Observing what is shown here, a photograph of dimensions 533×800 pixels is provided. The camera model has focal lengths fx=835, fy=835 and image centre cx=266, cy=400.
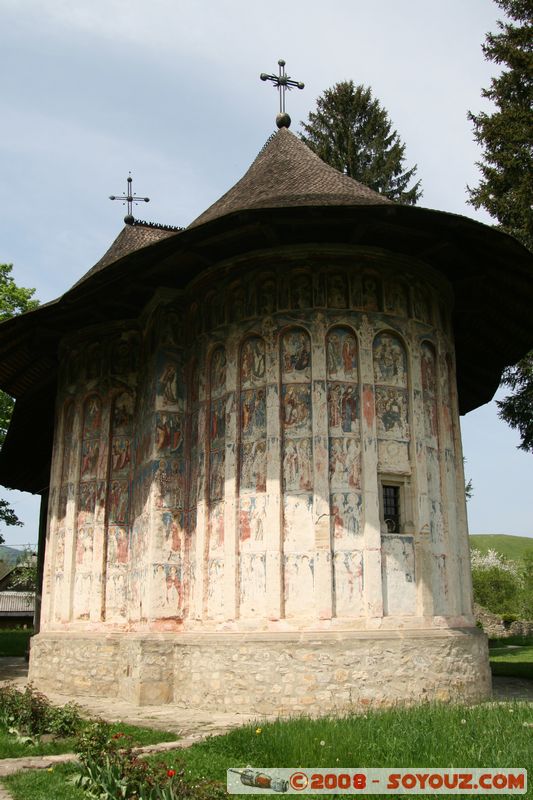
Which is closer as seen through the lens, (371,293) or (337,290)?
(337,290)

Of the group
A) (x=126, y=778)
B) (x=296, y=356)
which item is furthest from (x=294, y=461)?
(x=126, y=778)

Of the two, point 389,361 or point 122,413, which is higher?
point 389,361

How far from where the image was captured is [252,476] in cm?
1122

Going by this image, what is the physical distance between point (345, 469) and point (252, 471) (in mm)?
1266

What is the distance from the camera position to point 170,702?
36.8 ft

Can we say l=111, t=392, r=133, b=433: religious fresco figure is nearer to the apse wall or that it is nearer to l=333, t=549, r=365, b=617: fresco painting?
the apse wall

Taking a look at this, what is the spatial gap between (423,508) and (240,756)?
16.9ft

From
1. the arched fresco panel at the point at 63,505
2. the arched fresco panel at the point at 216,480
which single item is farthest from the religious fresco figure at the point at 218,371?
the arched fresco panel at the point at 63,505

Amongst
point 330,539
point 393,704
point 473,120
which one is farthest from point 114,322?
point 473,120

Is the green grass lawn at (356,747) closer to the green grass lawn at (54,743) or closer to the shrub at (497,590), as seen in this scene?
the green grass lawn at (54,743)

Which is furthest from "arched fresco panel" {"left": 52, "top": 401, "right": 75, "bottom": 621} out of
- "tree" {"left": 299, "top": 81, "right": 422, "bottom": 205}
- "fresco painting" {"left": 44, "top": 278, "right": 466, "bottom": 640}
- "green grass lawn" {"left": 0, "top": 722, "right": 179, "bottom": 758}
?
"tree" {"left": 299, "top": 81, "right": 422, "bottom": 205}

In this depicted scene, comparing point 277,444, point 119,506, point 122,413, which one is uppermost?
point 122,413

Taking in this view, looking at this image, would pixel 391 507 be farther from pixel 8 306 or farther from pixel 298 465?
pixel 8 306

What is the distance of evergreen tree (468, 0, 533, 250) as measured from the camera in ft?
53.1
